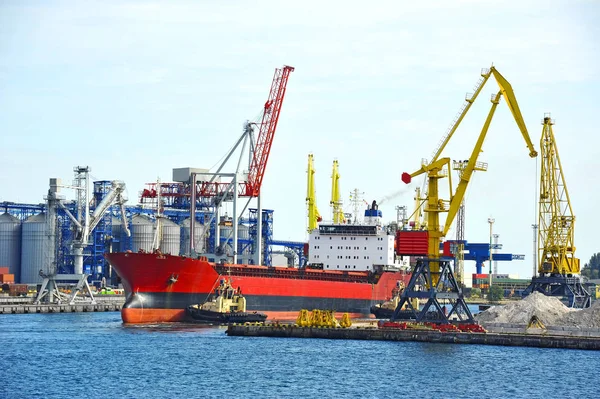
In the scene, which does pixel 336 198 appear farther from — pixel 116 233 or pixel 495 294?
pixel 495 294

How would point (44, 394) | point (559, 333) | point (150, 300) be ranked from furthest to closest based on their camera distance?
point (150, 300)
point (559, 333)
point (44, 394)

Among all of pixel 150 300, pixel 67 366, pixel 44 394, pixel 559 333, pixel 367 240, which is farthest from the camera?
pixel 367 240

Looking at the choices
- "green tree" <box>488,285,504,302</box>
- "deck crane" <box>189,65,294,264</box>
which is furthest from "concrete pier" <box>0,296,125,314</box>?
"green tree" <box>488,285,504,302</box>

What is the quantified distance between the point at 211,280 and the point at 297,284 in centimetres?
856

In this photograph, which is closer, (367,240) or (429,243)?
(429,243)

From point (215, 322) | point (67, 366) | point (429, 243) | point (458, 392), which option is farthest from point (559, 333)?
point (67, 366)

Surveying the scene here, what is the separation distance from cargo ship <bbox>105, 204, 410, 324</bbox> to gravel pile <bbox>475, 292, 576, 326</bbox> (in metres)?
14.0

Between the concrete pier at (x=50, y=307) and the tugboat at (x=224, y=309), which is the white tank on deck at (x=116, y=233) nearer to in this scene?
the concrete pier at (x=50, y=307)

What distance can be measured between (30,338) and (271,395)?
771 inches

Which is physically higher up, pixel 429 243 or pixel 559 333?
pixel 429 243

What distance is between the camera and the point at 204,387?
34906 mm

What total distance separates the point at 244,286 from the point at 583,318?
20275 millimetres

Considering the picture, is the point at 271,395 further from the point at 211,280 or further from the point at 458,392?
the point at 211,280

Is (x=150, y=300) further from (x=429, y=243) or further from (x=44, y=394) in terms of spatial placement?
(x=44, y=394)
